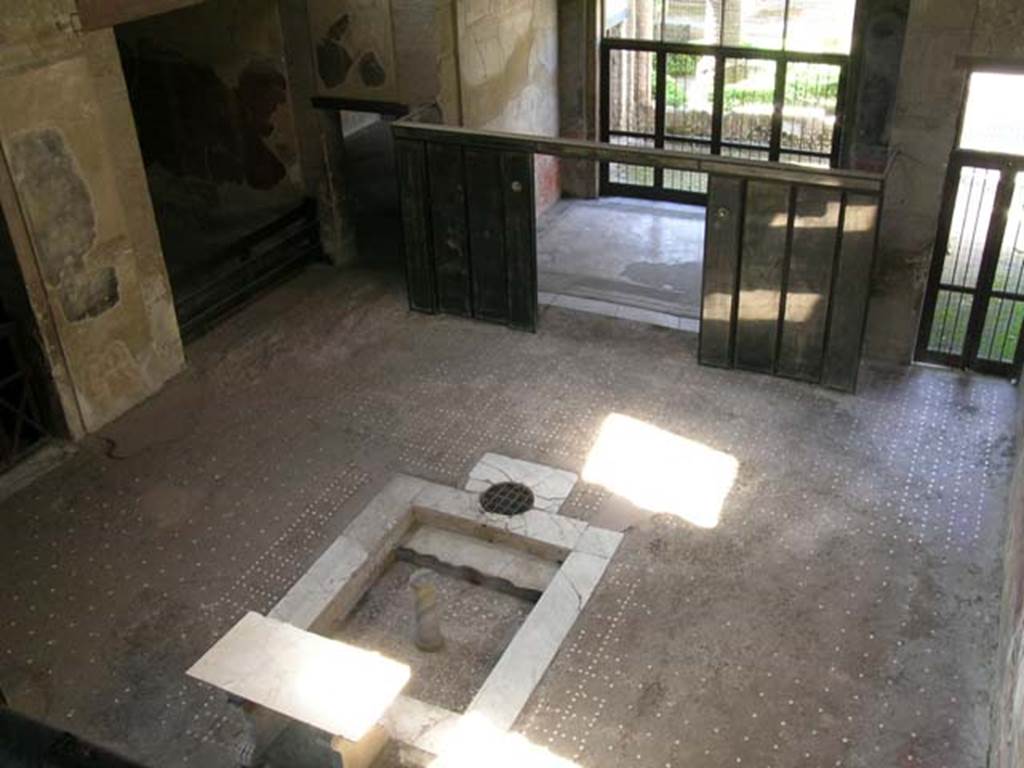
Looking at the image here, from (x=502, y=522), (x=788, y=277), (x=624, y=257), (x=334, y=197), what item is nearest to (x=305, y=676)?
(x=502, y=522)

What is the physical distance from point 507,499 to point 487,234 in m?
3.23

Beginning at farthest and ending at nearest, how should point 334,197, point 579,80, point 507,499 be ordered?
point 579,80
point 334,197
point 507,499

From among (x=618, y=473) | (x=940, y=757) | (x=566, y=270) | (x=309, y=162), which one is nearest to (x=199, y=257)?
(x=309, y=162)

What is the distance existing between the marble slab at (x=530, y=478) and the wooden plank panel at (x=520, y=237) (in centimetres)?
227

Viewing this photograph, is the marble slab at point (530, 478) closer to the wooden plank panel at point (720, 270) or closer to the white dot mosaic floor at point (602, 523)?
the white dot mosaic floor at point (602, 523)

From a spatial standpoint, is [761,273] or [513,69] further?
[513,69]

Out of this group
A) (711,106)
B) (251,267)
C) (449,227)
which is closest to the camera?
(449,227)

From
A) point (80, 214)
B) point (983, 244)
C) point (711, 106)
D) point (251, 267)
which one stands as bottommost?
point (251, 267)

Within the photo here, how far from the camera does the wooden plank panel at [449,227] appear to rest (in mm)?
10016

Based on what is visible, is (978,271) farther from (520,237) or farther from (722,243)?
(520,237)

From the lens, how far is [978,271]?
30.0 feet

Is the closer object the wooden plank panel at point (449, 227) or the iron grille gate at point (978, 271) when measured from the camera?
the iron grille gate at point (978, 271)

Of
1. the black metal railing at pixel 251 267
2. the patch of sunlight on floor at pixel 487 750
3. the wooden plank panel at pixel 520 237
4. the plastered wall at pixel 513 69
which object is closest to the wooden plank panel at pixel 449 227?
the wooden plank panel at pixel 520 237

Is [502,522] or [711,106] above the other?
[711,106]
